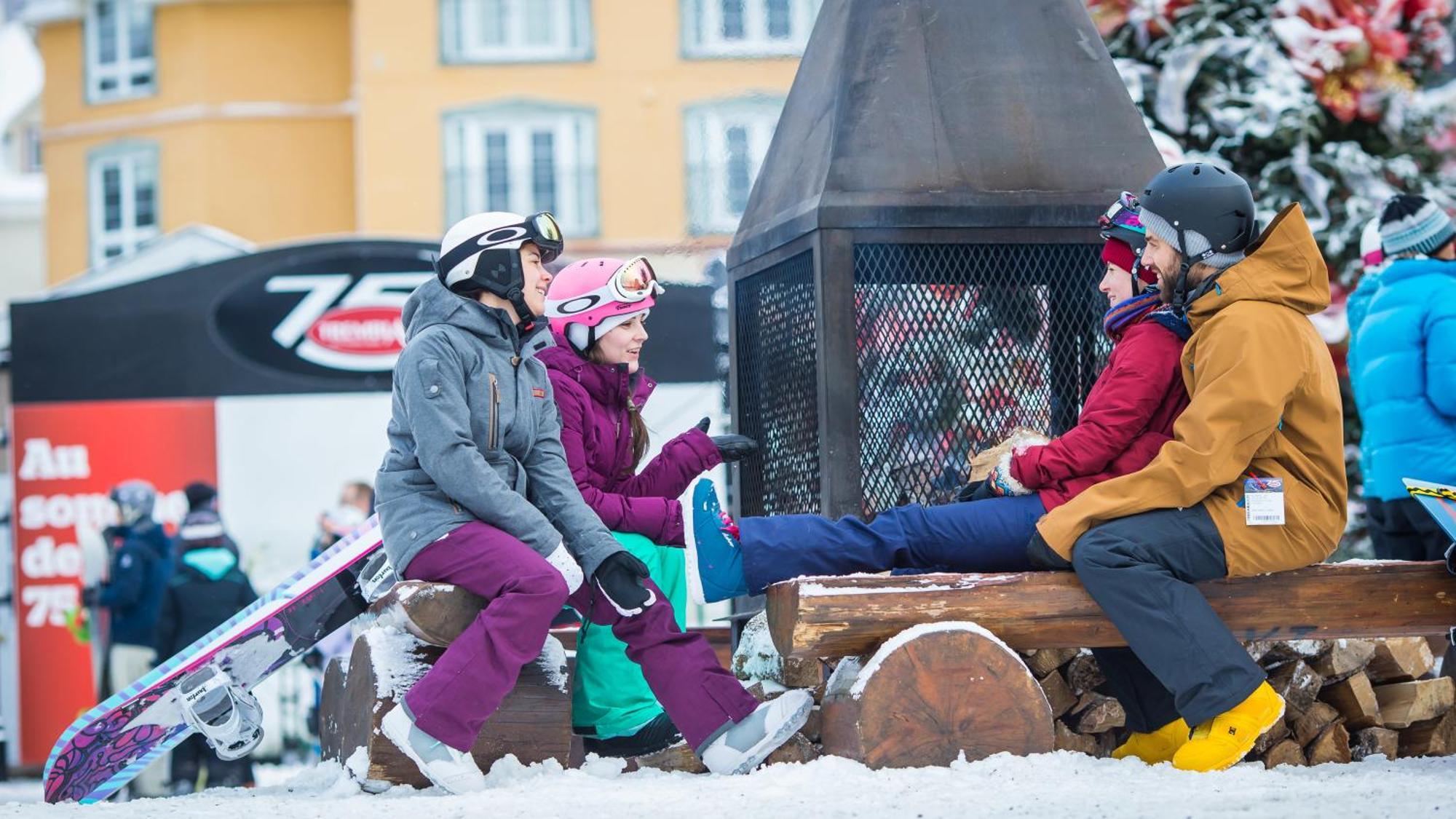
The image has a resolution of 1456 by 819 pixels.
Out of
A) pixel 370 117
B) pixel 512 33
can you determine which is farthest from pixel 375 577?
pixel 512 33

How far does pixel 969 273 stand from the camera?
18.1 feet

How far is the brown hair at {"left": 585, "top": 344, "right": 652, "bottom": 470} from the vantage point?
527cm

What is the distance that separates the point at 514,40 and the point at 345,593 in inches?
819

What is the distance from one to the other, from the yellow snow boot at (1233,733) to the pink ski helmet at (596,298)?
1901mm

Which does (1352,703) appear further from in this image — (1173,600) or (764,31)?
(764,31)

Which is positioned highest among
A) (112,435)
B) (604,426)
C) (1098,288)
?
(1098,288)

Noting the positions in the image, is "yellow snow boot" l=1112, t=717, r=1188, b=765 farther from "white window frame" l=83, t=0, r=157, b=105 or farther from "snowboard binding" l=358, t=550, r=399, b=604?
"white window frame" l=83, t=0, r=157, b=105

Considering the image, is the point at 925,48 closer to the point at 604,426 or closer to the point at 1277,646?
the point at 604,426

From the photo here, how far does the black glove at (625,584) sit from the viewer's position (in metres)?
4.56

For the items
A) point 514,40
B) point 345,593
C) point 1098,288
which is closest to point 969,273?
point 1098,288

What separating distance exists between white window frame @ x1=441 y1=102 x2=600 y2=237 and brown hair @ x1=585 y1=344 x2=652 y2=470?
18.9m

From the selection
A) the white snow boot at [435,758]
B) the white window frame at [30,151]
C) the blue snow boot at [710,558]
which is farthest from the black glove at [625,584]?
the white window frame at [30,151]

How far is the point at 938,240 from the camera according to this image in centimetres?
541

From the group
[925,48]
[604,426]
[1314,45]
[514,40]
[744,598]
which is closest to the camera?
[604,426]
